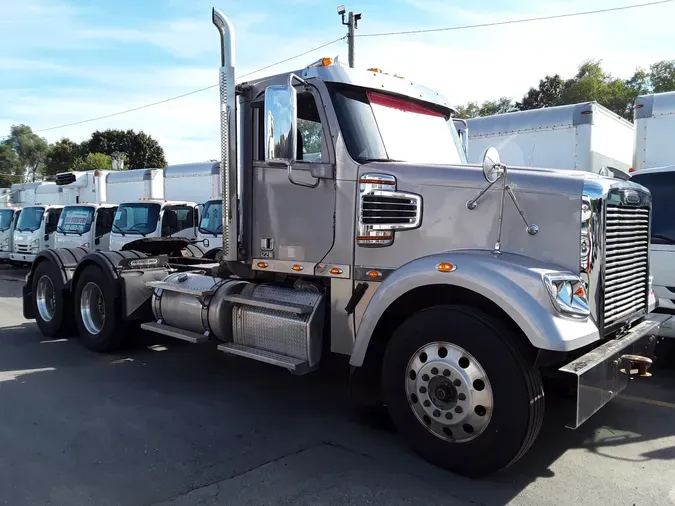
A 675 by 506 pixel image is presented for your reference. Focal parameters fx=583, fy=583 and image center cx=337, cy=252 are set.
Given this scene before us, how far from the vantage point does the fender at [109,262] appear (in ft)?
22.4

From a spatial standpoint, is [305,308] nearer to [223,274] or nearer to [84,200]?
[223,274]

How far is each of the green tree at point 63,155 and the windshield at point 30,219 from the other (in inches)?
1906

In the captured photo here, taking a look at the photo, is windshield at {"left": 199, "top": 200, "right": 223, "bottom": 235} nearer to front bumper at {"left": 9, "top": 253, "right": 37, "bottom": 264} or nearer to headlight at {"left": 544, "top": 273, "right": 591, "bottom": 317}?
front bumper at {"left": 9, "top": 253, "right": 37, "bottom": 264}

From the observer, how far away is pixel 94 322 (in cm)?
734

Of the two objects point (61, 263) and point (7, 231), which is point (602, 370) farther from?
point (7, 231)

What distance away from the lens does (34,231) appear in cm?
1675

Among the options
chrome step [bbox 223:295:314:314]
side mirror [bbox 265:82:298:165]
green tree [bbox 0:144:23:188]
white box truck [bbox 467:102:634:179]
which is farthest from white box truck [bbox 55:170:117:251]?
green tree [bbox 0:144:23:188]

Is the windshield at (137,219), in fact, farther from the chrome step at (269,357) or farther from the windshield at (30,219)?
the chrome step at (269,357)

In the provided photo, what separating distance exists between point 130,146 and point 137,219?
163ft

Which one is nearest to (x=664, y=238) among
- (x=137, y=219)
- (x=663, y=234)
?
(x=663, y=234)

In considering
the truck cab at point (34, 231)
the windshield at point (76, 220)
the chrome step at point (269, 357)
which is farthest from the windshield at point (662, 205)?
the truck cab at point (34, 231)

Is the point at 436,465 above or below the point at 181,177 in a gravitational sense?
below

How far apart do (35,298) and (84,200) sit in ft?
45.6

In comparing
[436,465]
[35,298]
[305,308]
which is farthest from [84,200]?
[436,465]
